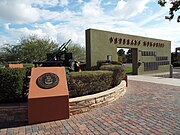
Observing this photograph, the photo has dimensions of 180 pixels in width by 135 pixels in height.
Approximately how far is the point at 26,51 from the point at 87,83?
17.3 metres

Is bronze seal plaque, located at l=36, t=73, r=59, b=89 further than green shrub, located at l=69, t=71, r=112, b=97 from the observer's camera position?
No

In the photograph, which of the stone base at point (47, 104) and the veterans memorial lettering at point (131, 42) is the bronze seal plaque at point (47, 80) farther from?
the veterans memorial lettering at point (131, 42)

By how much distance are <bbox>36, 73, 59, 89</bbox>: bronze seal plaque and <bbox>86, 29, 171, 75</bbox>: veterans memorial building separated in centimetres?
815

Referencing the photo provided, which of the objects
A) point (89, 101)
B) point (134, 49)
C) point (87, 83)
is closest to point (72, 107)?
point (89, 101)

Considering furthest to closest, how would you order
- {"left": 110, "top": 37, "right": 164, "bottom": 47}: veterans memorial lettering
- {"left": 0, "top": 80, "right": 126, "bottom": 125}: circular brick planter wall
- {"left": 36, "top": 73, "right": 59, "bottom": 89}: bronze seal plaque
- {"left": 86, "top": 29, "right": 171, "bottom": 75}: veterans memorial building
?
{"left": 110, "top": 37, "right": 164, "bottom": 47}: veterans memorial lettering < {"left": 86, "top": 29, "right": 171, "bottom": 75}: veterans memorial building < {"left": 36, "top": 73, "right": 59, "bottom": 89}: bronze seal plaque < {"left": 0, "top": 80, "right": 126, "bottom": 125}: circular brick planter wall

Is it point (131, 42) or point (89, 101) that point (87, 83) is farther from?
point (131, 42)

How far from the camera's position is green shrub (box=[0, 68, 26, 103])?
5324 mm

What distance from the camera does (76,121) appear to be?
15.7ft

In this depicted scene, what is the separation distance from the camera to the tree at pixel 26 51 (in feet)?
72.3

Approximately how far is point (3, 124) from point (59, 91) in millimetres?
1539

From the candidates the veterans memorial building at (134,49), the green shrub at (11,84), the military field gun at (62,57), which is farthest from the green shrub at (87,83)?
the veterans memorial building at (134,49)

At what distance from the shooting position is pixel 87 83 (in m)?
6.42

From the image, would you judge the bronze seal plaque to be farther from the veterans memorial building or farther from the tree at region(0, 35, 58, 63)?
the tree at region(0, 35, 58, 63)

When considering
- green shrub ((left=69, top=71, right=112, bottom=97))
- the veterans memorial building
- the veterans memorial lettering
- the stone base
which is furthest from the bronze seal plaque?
the veterans memorial lettering
